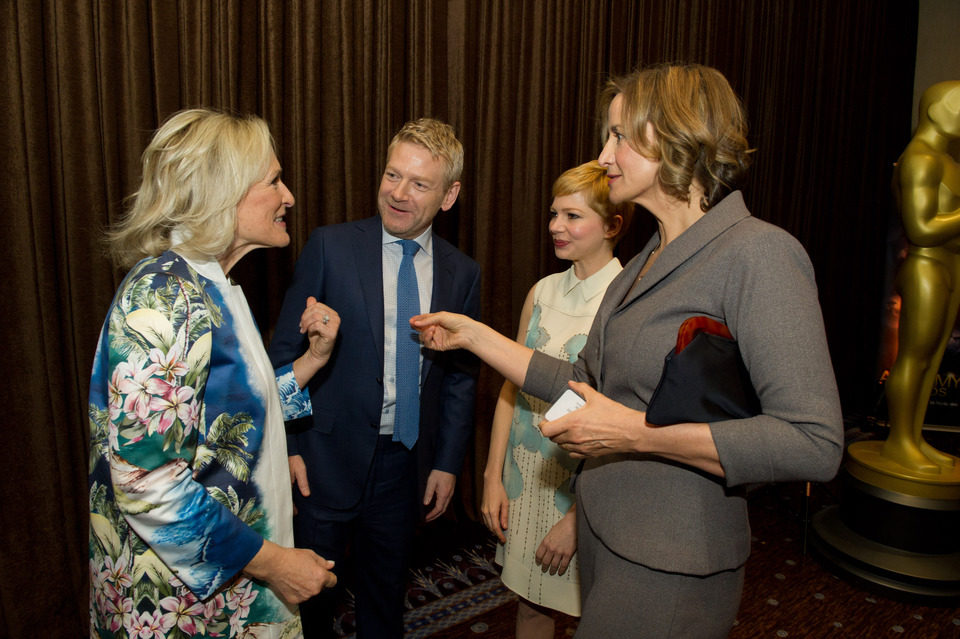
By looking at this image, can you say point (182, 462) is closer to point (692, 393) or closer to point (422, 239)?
point (692, 393)

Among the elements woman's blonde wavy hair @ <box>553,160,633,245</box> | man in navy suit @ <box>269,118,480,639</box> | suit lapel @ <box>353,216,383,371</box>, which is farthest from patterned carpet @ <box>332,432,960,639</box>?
woman's blonde wavy hair @ <box>553,160,633,245</box>

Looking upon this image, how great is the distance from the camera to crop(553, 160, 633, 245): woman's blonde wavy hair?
2.10 meters

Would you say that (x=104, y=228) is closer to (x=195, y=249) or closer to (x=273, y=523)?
(x=195, y=249)

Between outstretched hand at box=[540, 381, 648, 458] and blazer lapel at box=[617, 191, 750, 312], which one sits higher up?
blazer lapel at box=[617, 191, 750, 312]

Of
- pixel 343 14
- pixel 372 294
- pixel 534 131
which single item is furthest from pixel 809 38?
pixel 372 294

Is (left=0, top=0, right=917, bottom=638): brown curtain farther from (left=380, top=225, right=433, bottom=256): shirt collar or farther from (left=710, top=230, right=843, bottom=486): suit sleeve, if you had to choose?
(left=710, top=230, right=843, bottom=486): suit sleeve

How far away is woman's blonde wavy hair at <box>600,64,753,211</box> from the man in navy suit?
87 centimetres

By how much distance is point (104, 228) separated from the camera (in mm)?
2357

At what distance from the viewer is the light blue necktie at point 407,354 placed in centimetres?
204

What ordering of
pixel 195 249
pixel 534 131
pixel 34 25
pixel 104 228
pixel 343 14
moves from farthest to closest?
1. pixel 534 131
2. pixel 343 14
3. pixel 104 228
4. pixel 34 25
5. pixel 195 249

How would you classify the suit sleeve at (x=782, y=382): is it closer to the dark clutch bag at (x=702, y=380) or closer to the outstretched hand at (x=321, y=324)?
the dark clutch bag at (x=702, y=380)

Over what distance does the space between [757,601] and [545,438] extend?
5.36ft

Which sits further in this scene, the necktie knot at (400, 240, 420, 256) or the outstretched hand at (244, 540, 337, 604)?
the necktie knot at (400, 240, 420, 256)

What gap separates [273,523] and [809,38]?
582 centimetres
